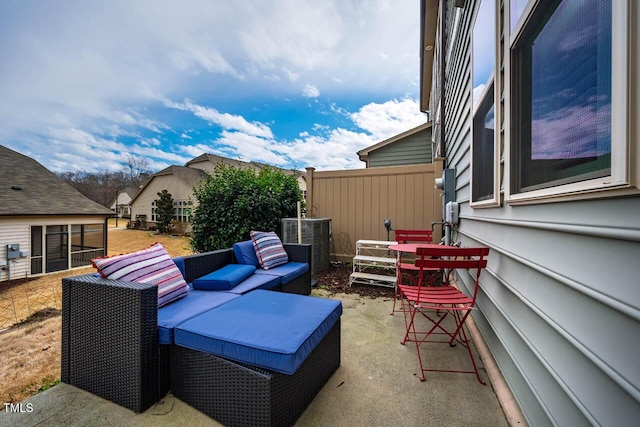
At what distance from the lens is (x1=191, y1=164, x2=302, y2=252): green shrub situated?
17.2 ft

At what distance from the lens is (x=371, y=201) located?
516cm

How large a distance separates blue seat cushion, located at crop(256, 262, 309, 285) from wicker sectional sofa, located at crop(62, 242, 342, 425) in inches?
42.4

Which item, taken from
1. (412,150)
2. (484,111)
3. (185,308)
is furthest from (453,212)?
(412,150)

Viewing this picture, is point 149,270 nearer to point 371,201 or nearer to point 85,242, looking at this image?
point 371,201

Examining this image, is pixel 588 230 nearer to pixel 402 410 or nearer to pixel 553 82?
pixel 553 82

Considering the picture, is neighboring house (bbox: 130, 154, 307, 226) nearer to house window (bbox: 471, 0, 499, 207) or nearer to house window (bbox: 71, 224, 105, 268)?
house window (bbox: 71, 224, 105, 268)

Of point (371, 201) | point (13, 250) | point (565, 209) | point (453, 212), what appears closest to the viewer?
point (565, 209)

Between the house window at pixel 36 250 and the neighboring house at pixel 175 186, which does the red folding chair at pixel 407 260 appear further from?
the neighboring house at pixel 175 186

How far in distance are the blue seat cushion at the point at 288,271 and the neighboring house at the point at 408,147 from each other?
5773 mm

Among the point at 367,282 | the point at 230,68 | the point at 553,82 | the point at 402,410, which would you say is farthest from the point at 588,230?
the point at 230,68

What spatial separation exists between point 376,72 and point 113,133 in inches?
1021

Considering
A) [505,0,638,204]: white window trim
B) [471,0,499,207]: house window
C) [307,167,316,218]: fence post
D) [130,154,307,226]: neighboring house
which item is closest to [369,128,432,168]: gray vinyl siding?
[307,167,316,218]: fence post

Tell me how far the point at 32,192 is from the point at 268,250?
14432 mm

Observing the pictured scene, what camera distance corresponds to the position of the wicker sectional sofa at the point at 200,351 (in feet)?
4.62
